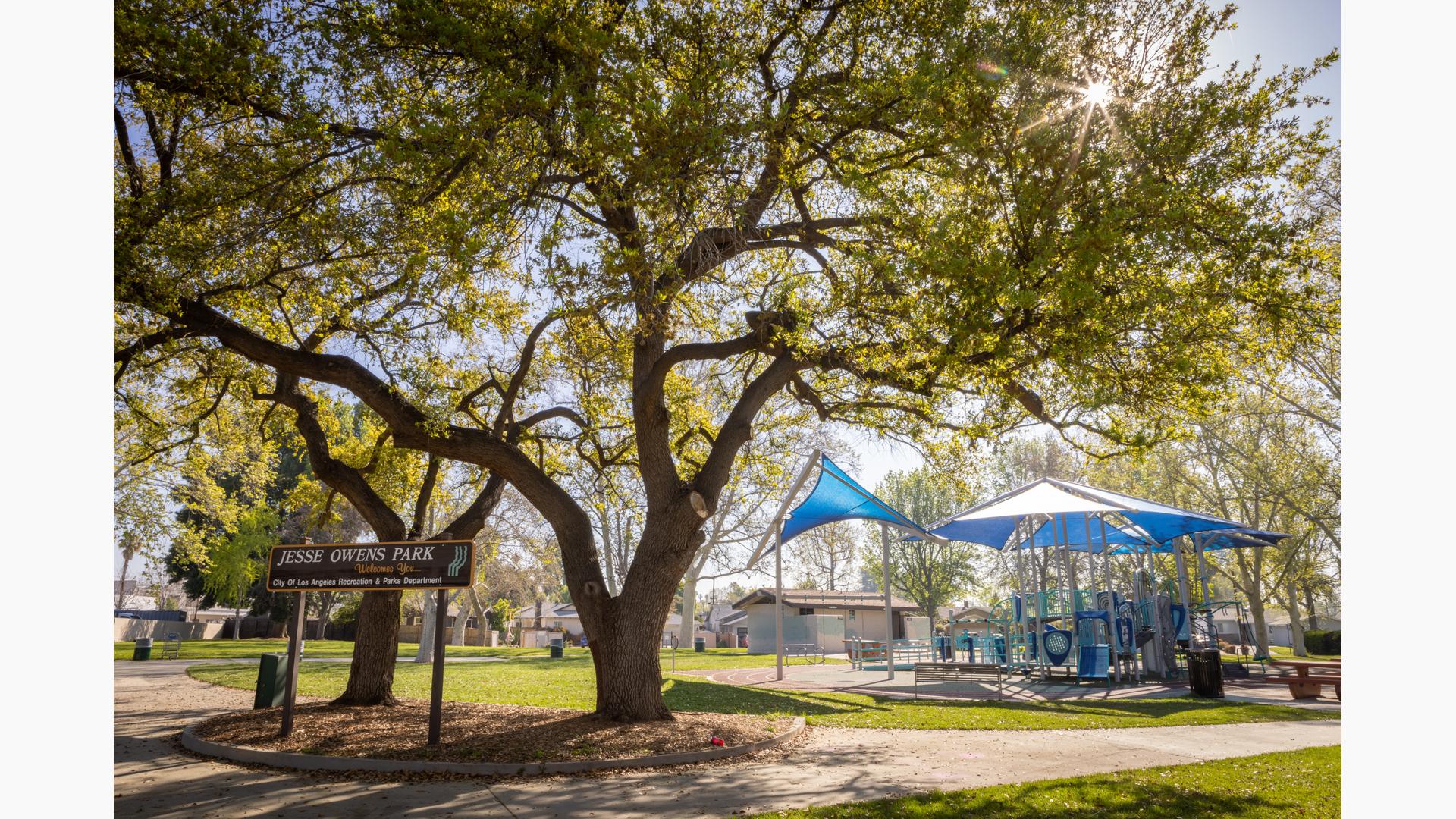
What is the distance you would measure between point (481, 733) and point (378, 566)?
2.31m

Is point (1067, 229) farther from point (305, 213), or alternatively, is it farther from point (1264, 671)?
point (1264, 671)

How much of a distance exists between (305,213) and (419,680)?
38.0 feet

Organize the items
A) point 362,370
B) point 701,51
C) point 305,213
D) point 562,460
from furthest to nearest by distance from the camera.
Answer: point 562,460 → point 362,370 → point 305,213 → point 701,51

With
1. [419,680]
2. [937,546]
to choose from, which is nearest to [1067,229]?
[419,680]

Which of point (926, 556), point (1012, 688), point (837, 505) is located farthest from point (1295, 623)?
point (837, 505)

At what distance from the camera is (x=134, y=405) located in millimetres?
12352

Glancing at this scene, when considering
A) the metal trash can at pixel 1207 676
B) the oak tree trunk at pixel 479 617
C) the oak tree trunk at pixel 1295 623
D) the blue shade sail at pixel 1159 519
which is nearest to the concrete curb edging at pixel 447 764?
the metal trash can at pixel 1207 676

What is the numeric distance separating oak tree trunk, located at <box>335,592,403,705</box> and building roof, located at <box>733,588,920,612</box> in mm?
28905

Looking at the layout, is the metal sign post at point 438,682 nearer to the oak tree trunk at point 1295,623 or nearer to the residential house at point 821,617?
the residential house at point 821,617

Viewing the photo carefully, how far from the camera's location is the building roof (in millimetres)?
40625

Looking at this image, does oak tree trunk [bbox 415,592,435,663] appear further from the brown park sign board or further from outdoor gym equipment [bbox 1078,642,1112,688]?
outdoor gym equipment [bbox 1078,642,1112,688]

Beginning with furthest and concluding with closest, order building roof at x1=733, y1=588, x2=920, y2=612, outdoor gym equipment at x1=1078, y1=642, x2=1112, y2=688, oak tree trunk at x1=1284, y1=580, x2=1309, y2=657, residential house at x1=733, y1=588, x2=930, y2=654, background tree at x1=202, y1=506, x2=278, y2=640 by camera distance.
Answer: building roof at x1=733, y1=588, x2=920, y2=612, residential house at x1=733, y1=588, x2=930, y2=654, background tree at x1=202, y1=506, x2=278, y2=640, oak tree trunk at x1=1284, y1=580, x2=1309, y2=657, outdoor gym equipment at x1=1078, y1=642, x2=1112, y2=688

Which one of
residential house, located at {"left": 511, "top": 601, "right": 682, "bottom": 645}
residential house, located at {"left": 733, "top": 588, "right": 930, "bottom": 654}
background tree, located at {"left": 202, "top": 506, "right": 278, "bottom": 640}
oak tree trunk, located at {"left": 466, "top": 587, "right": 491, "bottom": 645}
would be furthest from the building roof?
residential house, located at {"left": 511, "top": 601, "right": 682, "bottom": 645}

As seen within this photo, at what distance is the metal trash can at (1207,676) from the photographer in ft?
45.0
